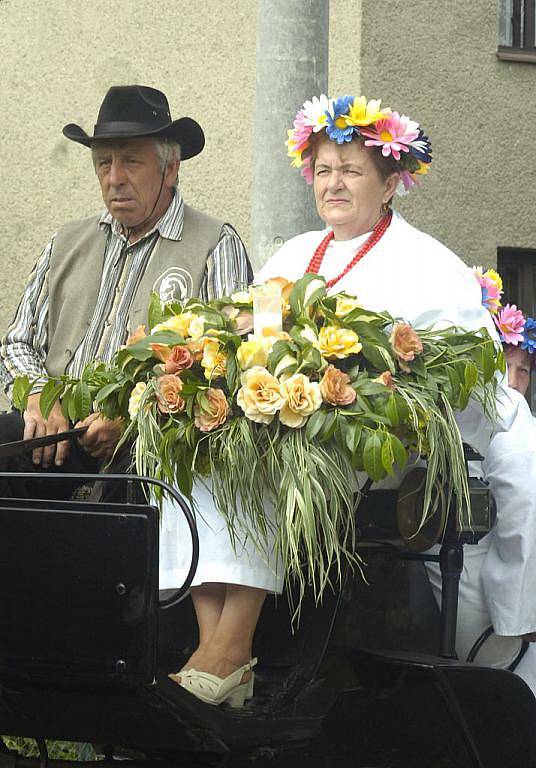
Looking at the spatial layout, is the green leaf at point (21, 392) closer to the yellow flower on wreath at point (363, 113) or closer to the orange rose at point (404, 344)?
the orange rose at point (404, 344)

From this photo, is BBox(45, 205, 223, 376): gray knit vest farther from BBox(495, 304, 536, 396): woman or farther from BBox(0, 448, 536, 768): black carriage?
BBox(495, 304, 536, 396): woman

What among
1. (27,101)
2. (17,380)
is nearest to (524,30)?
(27,101)

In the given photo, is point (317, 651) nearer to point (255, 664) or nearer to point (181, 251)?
point (255, 664)

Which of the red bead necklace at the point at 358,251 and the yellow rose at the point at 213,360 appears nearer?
the yellow rose at the point at 213,360

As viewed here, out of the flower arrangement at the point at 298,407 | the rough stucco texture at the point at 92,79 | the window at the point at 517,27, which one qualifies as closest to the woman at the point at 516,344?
the flower arrangement at the point at 298,407

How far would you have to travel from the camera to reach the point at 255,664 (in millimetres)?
3092

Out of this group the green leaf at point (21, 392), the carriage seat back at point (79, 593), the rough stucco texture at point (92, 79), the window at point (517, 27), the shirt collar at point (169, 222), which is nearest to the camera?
the carriage seat back at point (79, 593)

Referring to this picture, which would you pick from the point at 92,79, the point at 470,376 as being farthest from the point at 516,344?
the point at 92,79

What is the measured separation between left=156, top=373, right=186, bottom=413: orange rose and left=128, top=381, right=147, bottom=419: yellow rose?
3.4 inches

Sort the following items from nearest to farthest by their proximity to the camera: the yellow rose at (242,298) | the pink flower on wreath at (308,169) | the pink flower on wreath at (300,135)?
1. the yellow rose at (242,298)
2. the pink flower on wreath at (300,135)
3. the pink flower on wreath at (308,169)

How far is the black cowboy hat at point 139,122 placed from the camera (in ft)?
13.6

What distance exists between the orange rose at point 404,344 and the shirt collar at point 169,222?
1.31m

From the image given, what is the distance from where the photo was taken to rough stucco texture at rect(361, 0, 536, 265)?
9195 millimetres

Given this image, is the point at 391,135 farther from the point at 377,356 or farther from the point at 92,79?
the point at 92,79
